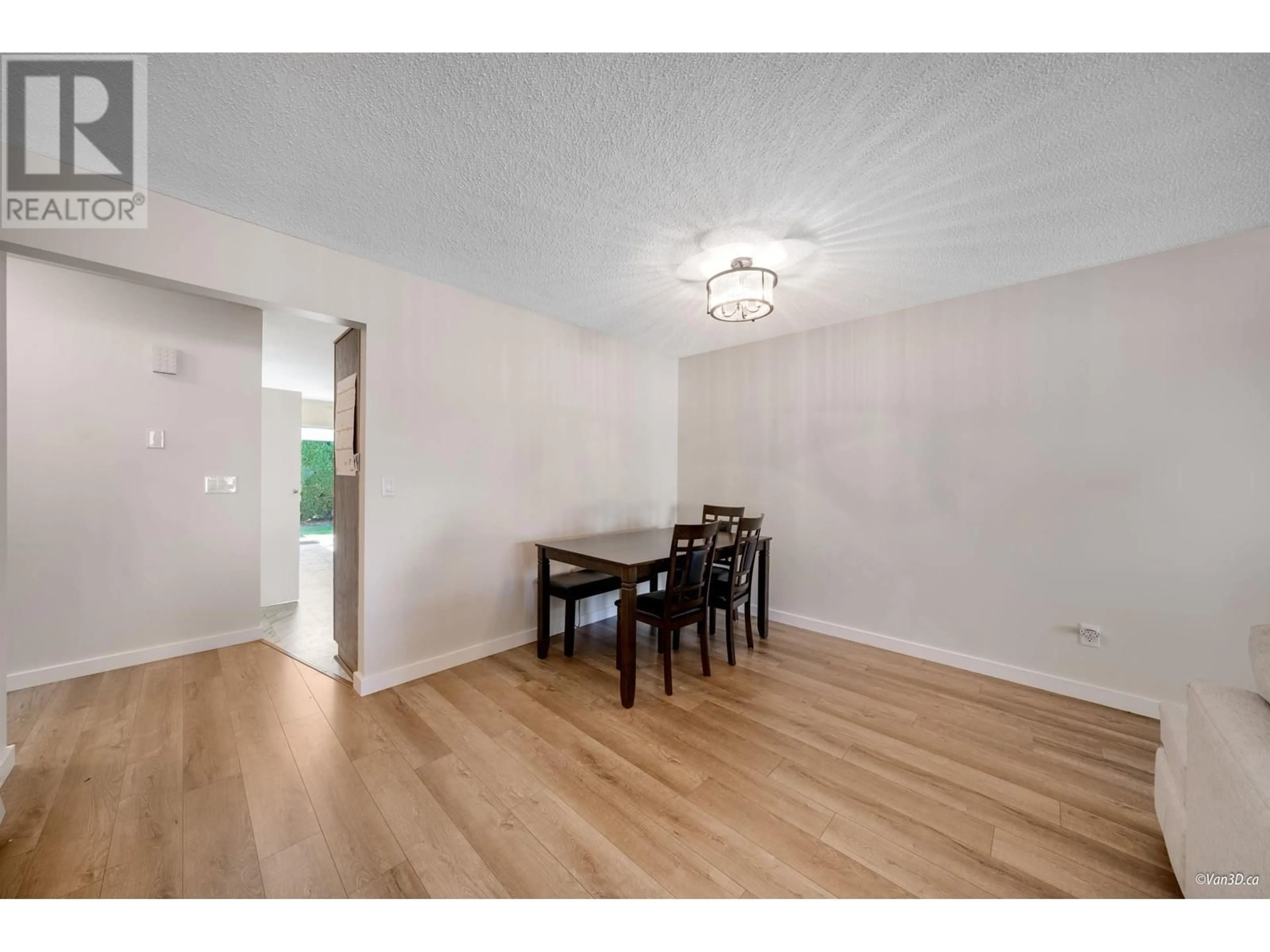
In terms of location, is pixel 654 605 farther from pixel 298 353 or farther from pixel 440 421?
pixel 298 353

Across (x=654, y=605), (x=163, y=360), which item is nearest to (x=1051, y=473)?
(x=654, y=605)

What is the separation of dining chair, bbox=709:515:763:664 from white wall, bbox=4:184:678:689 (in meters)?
1.19

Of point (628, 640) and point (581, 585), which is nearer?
point (628, 640)

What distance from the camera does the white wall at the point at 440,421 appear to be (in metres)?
1.91

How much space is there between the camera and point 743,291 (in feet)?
7.11

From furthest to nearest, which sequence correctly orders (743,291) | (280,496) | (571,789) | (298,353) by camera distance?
1. (298,353)
2. (280,496)
3. (743,291)
4. (571,789)

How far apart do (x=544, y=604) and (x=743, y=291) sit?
228 centimetres

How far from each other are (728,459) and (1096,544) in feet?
7.81

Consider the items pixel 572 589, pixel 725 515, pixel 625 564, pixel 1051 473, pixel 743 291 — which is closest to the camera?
pixel 743 291

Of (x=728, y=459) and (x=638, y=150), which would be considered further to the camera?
(x=728, y=459)

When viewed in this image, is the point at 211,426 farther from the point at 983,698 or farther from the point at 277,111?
the point at 983,698

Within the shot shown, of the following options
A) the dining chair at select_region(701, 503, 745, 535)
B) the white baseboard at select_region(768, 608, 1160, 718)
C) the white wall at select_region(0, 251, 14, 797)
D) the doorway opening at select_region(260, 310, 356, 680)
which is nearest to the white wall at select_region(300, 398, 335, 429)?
the doorway opening at select_region(260, 310, 356, 680)

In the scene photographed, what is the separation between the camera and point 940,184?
1667mm
